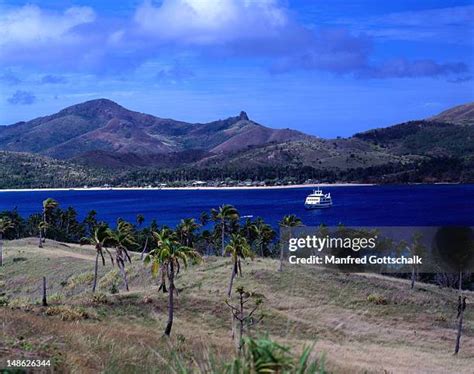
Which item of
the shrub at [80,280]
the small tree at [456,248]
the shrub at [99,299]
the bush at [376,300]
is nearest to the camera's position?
the shrub at [99,299]

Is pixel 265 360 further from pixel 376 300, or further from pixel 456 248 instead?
pixel 456 248

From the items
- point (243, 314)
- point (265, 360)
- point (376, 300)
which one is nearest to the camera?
point (265, 360)

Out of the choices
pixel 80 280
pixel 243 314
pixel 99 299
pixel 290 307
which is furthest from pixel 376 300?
pixel 80 280

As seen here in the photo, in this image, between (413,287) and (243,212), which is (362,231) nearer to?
(413,287)

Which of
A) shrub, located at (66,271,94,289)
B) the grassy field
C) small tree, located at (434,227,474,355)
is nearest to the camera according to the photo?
the grassy field

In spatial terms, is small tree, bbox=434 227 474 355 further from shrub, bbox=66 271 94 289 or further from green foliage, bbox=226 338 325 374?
green foliage, bbox=226 338 325 374

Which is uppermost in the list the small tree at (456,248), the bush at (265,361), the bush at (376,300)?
the bush at (265,361)

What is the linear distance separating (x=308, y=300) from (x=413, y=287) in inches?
582

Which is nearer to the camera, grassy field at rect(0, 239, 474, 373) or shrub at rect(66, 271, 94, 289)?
grassy field at rect(0, 239, 474, 373)

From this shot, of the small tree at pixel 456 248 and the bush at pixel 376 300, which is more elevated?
the small tree at pixel 456 248

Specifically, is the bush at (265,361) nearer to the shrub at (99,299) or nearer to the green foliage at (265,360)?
the green foliage at (265,360)

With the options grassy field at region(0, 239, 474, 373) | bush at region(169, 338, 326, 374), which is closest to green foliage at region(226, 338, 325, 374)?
bush at region(169, 338, 326, 374)

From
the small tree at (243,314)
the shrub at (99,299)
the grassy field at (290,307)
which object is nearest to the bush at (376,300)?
the grassy field at (290,307)

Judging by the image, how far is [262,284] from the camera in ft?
190
